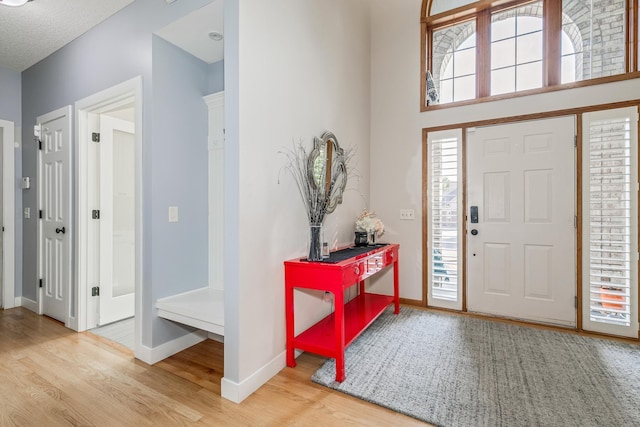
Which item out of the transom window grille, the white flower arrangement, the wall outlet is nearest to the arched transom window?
the transom window grille

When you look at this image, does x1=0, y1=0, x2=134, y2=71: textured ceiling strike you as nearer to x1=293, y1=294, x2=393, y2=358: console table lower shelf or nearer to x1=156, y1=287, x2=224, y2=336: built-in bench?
x1=156, y1=287, x2=224, y2=336: built-in bench

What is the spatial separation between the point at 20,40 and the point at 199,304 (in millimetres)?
3194

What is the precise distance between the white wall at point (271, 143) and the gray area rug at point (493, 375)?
0.52 metres

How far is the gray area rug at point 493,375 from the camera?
1.69 meters

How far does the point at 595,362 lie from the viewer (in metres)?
2.23

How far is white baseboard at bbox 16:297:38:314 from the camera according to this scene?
351 centimetres

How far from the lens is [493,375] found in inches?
81.4

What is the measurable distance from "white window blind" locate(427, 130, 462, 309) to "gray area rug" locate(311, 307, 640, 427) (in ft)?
1.82

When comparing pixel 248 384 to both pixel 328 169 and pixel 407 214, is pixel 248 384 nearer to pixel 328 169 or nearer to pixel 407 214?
pixel 328 169

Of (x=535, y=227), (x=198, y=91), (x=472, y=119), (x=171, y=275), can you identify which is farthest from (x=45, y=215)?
(x=535, y=227)

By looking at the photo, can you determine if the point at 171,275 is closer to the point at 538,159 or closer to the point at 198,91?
the point at 198,91

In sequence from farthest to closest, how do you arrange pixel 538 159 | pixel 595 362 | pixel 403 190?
1. pixel 403 190
2. pixel 538 159
3. pixel 595 362

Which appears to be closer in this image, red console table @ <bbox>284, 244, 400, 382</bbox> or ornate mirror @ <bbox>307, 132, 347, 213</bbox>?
red console table @ <bbox>284, 244, 400, 382</bbox>

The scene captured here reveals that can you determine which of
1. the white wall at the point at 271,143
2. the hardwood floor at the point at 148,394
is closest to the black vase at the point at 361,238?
the white wall at the point at 271,143
